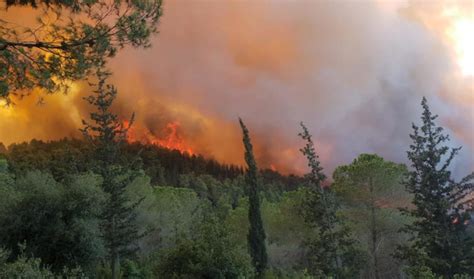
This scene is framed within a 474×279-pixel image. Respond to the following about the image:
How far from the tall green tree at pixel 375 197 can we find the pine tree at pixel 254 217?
793 centimetres

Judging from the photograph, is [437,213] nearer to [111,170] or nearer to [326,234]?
[326,234]

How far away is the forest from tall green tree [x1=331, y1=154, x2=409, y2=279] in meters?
0.07

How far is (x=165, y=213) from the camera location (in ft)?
149

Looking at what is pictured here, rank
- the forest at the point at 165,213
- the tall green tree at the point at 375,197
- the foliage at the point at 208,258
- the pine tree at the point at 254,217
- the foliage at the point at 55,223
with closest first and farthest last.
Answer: the forest at the point at 165,213
the foliage at the point at 208,258
the foliage at the point at 55,223
the pine tree at the point at 254,217
the tall green tree at the point at 375,197

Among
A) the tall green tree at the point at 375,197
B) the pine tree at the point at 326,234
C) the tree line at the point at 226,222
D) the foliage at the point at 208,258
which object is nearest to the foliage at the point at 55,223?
the tree line at the point at 226,222

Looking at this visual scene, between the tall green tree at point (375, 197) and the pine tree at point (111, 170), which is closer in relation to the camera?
the pine tree at point (111, 170)

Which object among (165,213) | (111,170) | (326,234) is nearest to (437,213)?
(326,234)

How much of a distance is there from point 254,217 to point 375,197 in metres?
10.2

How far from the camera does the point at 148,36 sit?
9.64m

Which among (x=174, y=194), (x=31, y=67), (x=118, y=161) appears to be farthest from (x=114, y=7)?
(x=174, y=194)

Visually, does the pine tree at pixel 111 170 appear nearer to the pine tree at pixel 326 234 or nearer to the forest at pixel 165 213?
the forest at pixel 165 213

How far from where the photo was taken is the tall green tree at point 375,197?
33.2 metres

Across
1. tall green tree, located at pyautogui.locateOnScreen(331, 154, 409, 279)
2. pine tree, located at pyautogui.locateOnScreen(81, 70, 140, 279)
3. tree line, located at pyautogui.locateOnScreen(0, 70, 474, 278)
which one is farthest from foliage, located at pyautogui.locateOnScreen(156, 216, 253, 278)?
tall green tree, located at pyautogui.locateOnScreen(331, 154, 409, 279)

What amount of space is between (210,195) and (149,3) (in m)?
85.9
